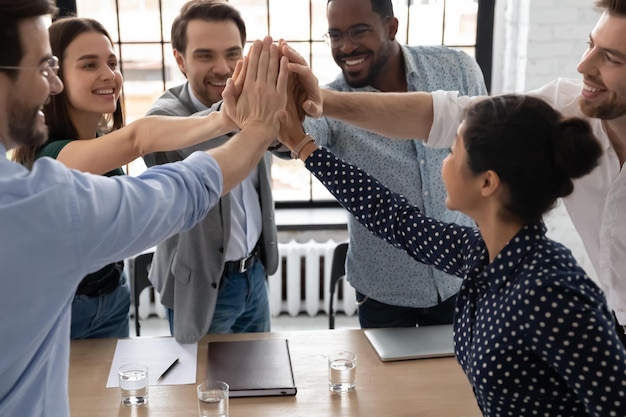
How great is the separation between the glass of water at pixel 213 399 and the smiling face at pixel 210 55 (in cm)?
118

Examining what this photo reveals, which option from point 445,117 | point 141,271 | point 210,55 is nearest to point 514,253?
point 445,117

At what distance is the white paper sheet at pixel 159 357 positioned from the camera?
1900mm

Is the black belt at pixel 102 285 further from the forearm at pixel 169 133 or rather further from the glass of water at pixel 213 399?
the glass of water at pixel 213 399

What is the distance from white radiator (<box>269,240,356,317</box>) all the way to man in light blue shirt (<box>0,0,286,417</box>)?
8.88 ft

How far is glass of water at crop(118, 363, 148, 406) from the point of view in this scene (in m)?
1.77

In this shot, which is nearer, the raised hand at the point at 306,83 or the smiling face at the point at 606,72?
the smiling face at the point at 606,72

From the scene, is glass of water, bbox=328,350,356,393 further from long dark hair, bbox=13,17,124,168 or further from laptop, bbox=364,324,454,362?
long dark hair, bbox=13,17,124,168

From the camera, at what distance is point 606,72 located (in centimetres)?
178

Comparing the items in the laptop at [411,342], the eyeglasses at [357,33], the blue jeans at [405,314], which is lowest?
the blue jeans at [405,314]

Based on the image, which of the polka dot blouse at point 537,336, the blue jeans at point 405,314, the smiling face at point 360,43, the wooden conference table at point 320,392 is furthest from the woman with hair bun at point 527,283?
the smiling face at point 360,43

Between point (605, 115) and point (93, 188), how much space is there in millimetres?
1324

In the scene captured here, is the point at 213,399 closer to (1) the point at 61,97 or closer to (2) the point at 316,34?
(1) the point at 61,97

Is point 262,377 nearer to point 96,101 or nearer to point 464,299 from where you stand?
point 464,299

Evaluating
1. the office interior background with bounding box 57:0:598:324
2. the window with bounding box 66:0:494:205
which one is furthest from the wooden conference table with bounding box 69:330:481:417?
the window with bounding box 66:0:494:205
